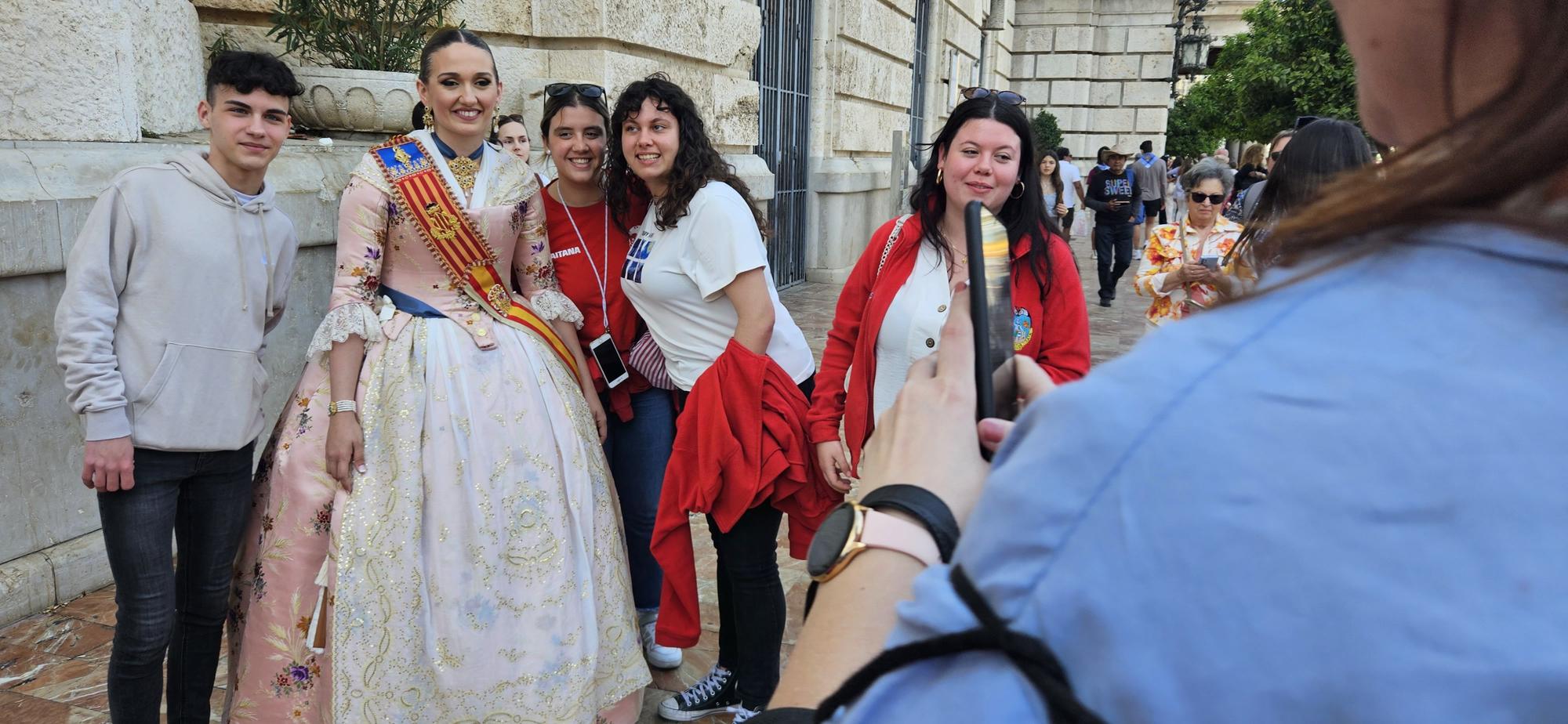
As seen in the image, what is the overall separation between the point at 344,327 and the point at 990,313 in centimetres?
225

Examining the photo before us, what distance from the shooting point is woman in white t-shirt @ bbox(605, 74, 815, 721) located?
2.85 m

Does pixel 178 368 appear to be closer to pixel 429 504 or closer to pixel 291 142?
pixel 429 504

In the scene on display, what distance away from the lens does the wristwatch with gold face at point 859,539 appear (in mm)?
749

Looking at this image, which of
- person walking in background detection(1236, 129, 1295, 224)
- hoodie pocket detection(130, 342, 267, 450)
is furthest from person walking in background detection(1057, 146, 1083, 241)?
hoodie pocket detection(130, 342, 267, 450)

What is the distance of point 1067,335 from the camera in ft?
8.43

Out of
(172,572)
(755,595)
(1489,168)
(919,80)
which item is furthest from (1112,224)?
(1489,168)

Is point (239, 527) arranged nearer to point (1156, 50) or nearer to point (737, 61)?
point (737, 61)

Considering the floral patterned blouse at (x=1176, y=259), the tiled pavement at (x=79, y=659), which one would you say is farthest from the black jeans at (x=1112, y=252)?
the tiled pavement at (x=79, y=659)

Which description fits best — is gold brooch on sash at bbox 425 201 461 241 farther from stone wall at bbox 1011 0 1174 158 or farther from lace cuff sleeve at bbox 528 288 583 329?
stone wall at bbox 1011 0 1174 158

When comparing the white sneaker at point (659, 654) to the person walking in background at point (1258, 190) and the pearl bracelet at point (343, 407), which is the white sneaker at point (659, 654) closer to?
the pearl bracelet at point (343, 407)

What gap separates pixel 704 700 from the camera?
10.2 ft

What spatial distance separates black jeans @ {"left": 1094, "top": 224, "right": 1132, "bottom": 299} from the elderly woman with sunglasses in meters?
6.64

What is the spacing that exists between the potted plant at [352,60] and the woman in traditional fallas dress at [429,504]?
199cm

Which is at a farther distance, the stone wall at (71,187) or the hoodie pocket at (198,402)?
the stone wall at (71,187)
